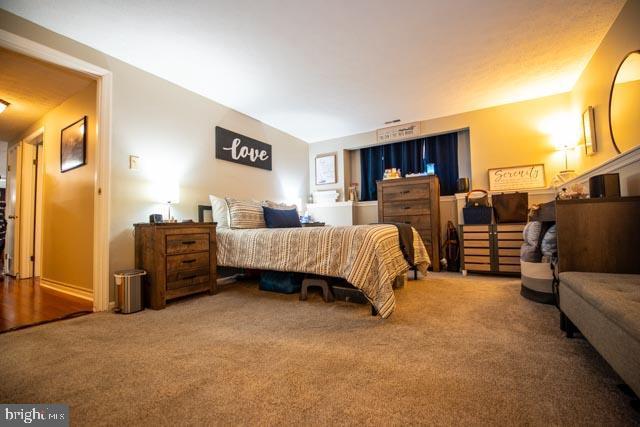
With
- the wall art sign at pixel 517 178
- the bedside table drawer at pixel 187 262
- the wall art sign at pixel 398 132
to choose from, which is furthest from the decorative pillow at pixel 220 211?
the wall art sign at pixel 517 178

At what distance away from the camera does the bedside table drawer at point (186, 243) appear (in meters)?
2.38

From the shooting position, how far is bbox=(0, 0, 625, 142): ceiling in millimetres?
2047

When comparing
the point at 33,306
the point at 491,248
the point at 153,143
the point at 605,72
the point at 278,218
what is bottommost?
the point at 33,306

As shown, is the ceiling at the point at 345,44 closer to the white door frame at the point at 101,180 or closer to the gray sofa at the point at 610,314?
the white door frame at the point at 101,180

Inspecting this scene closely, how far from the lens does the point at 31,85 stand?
2.85 meters

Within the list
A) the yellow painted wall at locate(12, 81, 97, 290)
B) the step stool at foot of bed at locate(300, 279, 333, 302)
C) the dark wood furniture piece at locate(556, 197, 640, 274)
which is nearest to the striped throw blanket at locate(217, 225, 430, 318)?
the step stool at foot of bed at locate(300, 279, 333, 302)

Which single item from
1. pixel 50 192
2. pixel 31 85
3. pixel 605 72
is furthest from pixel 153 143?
pixel 605 72

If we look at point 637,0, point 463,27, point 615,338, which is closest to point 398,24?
point 463,27

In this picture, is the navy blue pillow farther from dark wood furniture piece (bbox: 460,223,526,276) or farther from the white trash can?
dark wood furniture piece (bbox: 460,223,526,276)

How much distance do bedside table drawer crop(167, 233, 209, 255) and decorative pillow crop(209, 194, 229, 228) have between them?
0.48 meters

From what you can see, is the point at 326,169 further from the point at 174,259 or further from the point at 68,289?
the point at 68,289

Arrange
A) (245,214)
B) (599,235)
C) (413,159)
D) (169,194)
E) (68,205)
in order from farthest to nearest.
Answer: (413,159)
(245,214)
(68,205)
(169,194)
(599,235)

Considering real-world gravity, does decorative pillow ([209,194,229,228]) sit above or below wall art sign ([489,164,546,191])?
below

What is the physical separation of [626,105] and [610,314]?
2281 millimetres
